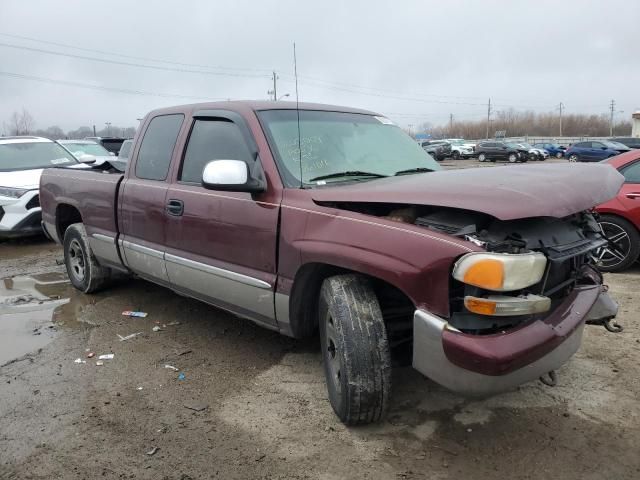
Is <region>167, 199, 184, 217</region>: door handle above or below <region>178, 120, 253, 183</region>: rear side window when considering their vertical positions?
below

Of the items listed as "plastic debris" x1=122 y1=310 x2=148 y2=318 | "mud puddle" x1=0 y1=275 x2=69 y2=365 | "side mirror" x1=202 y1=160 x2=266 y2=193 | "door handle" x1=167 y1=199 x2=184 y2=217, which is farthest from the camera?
"plastic debris" x1=122 y1=310 x2=148 y2=318

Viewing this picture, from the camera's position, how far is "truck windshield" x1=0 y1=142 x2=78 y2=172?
8859mm

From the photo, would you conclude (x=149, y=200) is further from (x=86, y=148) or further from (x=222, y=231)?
(x=86, y=148)

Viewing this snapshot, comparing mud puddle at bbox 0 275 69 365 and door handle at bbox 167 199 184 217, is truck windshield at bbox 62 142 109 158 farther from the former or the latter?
door handle at bbox 167 199 184 217

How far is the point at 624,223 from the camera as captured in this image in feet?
19.5

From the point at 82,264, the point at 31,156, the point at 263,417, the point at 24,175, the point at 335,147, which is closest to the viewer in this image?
the point at 263,417

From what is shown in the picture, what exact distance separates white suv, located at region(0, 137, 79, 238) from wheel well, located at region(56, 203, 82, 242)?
8.16ft

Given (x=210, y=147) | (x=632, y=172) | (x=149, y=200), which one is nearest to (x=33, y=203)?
(x=149, y=200)

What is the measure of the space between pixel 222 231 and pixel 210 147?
720 mm

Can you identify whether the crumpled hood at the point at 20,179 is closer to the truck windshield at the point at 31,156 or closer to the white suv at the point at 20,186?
the white suv at the point at 20,186

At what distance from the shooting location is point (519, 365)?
231 centimetres

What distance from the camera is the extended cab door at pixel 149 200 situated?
4.14 meters

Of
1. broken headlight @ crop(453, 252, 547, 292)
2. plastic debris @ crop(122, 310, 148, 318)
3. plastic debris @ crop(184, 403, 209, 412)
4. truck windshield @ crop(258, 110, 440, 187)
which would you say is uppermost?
truck windshield @ crop(258, 110, 440, 187)

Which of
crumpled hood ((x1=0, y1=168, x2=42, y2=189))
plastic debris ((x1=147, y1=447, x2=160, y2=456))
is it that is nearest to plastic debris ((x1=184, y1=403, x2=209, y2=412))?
plastic debris ((x1=147, y1=447, x2=160, y2=456))
